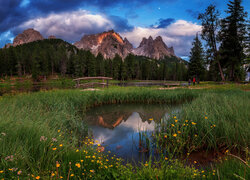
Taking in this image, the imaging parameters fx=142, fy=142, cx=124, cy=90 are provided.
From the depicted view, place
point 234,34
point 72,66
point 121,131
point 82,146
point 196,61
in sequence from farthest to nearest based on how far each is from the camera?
point 72,66, point 196,61, point 234,34, point 121,131, point 82,146

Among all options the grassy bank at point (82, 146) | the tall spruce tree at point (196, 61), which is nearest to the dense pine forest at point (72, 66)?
the tall spruce tree at point (196, 61)

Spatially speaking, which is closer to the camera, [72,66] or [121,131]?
[121,131]

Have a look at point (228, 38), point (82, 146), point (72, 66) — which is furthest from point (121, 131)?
point (72, 66)

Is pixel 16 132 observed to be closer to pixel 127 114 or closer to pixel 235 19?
pixel 127 114

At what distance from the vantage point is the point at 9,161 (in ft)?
8.21

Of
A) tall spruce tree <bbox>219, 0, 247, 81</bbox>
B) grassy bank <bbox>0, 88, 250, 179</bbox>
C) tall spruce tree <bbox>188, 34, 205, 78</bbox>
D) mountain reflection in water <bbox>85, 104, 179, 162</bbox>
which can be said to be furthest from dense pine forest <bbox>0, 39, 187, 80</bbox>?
grassy bank <bbox>0, 88, 250, 179</bbox>

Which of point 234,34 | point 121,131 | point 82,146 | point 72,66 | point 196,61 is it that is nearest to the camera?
point 82,146

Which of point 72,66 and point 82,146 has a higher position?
point 72,66

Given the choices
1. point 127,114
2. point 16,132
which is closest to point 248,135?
point 16,132

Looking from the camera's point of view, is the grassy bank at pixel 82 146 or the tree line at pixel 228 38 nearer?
the grassy bank at pixel 82 146

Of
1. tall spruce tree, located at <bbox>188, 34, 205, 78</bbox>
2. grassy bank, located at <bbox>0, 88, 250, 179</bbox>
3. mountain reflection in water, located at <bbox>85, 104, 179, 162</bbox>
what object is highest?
tall spruce tree, located at <bbox>188, 34, 205, 78</bbox>

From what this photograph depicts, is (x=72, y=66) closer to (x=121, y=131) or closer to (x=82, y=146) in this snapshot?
(x=121, y=131)

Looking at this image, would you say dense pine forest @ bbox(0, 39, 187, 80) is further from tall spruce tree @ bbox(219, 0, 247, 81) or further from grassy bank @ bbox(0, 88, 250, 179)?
grassy bank @ bbox(0, 88, 250, 179)

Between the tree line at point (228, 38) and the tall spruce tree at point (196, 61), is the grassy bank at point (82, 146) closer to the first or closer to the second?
the tree line at point (228, 38)
